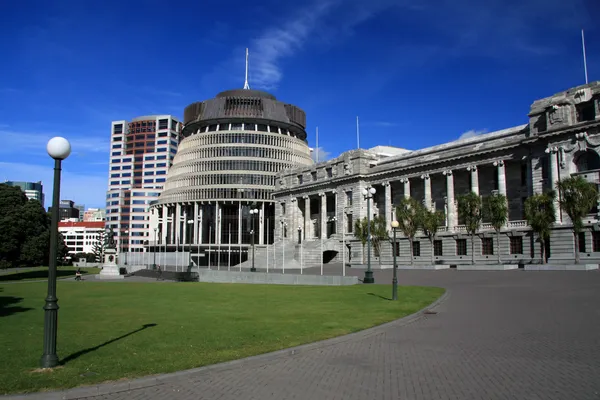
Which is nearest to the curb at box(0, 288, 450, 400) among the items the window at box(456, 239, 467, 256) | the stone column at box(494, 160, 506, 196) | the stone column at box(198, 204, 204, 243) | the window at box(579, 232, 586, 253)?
Answer: the window at box(579, 232, 586, 253)

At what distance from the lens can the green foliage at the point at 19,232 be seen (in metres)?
64.2

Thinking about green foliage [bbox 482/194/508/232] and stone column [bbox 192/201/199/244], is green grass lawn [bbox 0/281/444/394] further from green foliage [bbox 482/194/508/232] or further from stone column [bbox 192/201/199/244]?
stone column [bbox 192/201/199/244]

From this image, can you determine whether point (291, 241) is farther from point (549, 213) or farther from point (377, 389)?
point (377, 389)

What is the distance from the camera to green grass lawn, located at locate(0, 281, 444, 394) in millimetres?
11094

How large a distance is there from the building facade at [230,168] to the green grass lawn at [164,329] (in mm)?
93918

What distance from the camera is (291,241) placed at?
97938mm

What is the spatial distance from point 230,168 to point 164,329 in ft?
353

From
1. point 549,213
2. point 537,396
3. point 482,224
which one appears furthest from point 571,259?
point 537,396

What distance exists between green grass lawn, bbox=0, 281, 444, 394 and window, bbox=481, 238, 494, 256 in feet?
135

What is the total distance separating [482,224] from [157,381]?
6390 cm

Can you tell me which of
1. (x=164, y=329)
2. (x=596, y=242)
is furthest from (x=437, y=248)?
(x=164, y=329)

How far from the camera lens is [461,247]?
70062 millimetres

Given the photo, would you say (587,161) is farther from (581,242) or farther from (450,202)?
(450,202)

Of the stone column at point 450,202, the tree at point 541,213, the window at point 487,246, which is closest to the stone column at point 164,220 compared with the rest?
the stone column at point 450,202
